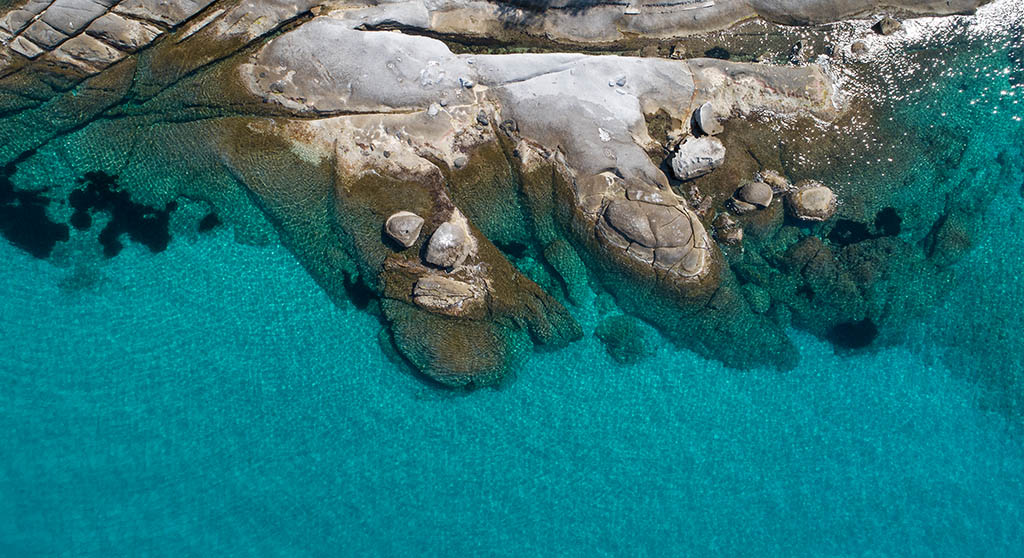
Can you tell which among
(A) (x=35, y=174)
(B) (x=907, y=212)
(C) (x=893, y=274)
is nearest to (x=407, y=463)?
(A) (x=35, y=174)

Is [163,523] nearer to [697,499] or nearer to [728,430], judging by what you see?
[697,499]

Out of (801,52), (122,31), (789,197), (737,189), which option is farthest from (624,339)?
(122,31)

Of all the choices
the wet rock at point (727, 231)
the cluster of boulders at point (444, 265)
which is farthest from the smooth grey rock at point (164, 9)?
the wet rock at point (727, 231)

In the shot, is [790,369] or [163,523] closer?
[163,523]

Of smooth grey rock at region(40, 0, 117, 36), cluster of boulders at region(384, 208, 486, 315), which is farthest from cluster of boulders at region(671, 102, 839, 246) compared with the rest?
smooth grey rock at region(40, 0, 117, 36)

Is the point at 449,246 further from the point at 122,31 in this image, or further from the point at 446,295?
the point at 122,31

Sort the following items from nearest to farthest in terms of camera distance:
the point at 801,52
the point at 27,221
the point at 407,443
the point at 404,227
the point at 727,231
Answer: the point at 404,227, the point at 407,443, the point at 27,221, the point at 727,231, the point at 801,52
